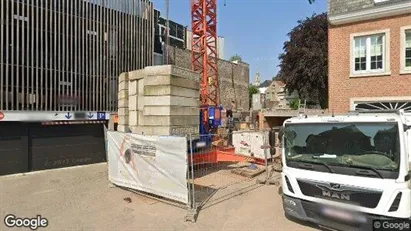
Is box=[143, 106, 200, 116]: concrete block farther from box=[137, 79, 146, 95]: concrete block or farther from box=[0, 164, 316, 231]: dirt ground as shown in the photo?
box=[0, 164, 316, 231]: dirt ground

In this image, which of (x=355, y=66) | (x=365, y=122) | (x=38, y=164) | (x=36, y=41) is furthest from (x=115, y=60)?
(x=365, y=122)

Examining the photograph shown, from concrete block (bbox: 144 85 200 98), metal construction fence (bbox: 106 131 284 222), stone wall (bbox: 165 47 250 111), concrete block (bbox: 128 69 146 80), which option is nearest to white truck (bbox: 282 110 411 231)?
metal construction fence (bbox: 106 131 284 222)

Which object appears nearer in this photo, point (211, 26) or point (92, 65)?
point (92, 65)

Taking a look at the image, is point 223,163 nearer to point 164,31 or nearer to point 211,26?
point 164,31

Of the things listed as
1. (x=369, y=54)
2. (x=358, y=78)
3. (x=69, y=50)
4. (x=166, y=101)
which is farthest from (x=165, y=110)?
(x=369, y=54)

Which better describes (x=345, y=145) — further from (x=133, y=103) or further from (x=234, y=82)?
(x=234, y=82)

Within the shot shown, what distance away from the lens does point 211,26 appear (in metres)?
27.3

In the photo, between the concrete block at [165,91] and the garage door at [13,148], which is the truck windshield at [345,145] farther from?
the garage door at [13,148]

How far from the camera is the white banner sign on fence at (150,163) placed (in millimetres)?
6770

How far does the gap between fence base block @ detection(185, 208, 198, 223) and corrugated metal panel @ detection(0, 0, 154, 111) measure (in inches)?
352

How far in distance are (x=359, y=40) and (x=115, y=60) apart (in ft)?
36.3

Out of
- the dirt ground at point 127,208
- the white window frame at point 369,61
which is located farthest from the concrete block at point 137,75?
the white window frame at point 369,61

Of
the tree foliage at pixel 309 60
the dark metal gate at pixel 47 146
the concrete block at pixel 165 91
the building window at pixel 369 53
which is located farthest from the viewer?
the tree foliage at pixel 309 60

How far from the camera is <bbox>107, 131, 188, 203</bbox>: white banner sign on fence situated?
6.77 metres
